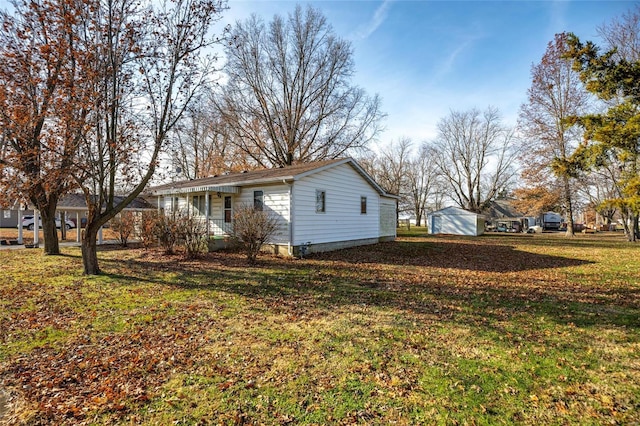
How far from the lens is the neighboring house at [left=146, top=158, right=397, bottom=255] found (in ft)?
42.4

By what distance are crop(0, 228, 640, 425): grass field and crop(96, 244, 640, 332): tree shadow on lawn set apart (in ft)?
0.21

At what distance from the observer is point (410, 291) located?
302 inches

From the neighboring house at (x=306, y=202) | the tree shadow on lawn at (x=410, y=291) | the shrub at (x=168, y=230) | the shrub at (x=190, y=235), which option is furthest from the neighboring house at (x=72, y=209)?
the tree shadow on lawn at (x=410, y=291)

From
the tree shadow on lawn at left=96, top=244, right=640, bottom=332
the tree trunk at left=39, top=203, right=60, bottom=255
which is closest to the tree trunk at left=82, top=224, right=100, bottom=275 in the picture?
the tree shadow on lawn at left=96, top=244, right=640, bottom=332

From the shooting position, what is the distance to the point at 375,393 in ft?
10.7

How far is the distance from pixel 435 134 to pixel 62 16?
40649 mm

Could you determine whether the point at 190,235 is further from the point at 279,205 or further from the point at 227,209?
the point at 227,209

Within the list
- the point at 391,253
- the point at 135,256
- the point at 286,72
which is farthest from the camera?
the point at 286,72

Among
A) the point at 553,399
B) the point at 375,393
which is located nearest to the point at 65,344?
the point at 375,393

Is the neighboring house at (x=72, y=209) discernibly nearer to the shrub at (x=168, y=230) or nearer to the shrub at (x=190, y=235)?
the shrub at (x=168, y=230)

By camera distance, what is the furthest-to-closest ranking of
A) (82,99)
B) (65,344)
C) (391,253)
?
1. (391,253)
2. (82,99)
3. (65,344)

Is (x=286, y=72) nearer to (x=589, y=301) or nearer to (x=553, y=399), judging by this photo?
(x=589, y=301)

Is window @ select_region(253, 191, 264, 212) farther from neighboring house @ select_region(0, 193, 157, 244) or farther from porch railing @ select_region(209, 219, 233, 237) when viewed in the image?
neighboring house @ select_region(0, 193, 157, 244)

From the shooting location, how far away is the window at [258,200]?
1401cm
